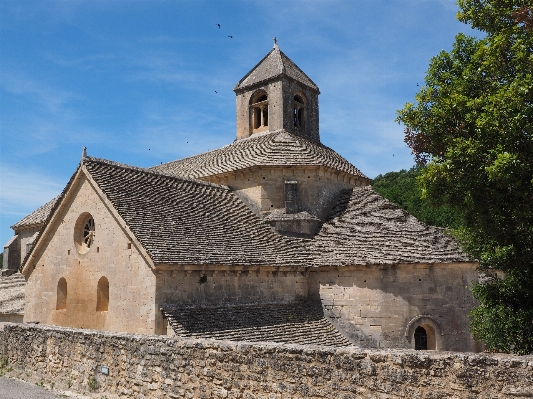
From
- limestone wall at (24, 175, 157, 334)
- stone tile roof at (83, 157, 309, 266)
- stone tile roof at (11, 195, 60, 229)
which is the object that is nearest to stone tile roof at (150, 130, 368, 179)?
stone tile roof at (83, 157, 309, 266)

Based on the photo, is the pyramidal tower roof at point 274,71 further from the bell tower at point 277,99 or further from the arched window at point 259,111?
the arched window at point 259,111

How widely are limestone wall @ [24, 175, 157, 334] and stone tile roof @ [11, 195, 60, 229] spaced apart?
34.3 ft

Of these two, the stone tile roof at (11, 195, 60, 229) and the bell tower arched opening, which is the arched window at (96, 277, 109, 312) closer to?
the bell tower arched opening

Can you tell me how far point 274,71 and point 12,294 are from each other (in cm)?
1704

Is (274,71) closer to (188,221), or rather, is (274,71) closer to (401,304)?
(188,221)

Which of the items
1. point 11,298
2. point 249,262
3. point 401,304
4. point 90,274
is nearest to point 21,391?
point 90,274

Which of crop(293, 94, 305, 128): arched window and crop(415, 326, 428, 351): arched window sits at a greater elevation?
crop(293, 94, 305, 128): arched window

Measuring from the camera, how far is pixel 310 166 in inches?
794

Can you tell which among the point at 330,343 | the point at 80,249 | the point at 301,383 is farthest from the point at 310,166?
the point at 301,383

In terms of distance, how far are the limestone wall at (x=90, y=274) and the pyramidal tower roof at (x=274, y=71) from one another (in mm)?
11063

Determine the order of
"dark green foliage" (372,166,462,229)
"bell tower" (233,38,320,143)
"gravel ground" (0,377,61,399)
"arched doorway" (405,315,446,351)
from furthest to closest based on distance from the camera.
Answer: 1. "dark green foliage" (372,166,462,229)
2. "bell tower" (233,38,320,143)
3. "arched doorway" (405,315,446,351)
4. "gravel ground" (0,377,61,399)

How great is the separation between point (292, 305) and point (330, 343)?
2023mm

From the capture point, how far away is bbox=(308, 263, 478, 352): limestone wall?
16312mm

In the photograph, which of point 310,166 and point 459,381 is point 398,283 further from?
point 459,381
